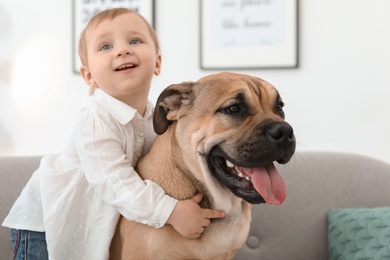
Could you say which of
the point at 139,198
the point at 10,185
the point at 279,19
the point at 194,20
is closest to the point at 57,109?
the point at 194,20

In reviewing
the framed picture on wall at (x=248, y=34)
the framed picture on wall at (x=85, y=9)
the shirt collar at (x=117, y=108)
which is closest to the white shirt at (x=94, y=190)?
the shirt collar at (x=117, y=108)

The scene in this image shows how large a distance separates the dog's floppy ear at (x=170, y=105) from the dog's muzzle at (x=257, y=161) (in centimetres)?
19

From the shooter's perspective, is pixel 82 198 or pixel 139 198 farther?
pixel 82 198

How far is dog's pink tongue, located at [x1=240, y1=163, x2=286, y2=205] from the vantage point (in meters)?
1.28

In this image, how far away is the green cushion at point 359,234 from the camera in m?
1.61

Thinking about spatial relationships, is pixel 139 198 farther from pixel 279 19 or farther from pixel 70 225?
pixel 279 19

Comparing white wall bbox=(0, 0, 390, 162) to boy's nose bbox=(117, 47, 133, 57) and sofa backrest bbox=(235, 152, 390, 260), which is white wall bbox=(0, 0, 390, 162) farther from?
boy's nose bbox=(117, 47, 133, 57)

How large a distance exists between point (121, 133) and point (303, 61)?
156 cm

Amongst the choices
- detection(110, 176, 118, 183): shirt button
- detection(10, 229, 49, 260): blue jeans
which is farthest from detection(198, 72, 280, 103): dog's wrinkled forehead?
detection(10, 229, 49, 260): blue jeans

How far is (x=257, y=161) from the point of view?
1.24 meters

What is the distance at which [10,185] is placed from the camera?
1916 millimetres

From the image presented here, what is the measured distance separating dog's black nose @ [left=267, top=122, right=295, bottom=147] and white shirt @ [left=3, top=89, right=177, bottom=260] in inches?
13.9

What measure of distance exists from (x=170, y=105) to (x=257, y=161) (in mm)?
344

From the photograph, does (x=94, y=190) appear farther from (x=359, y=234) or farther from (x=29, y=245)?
(x=359, y=234)
